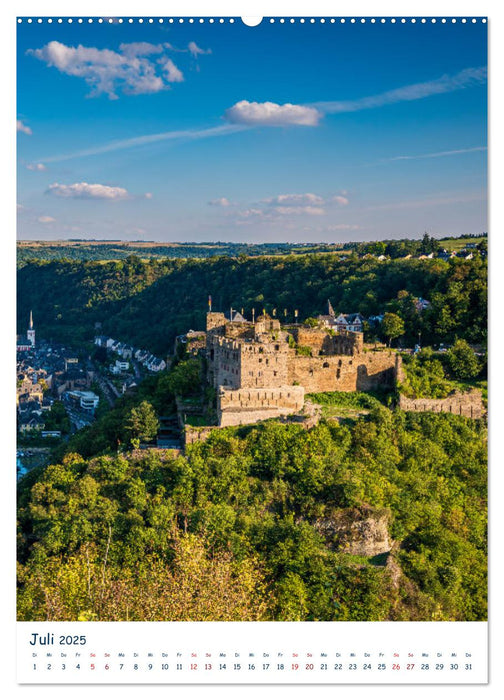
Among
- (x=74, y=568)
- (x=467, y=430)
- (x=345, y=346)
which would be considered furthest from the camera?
(x=345, y=346)

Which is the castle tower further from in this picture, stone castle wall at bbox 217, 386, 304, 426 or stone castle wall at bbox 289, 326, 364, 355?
stone castle wall at bbox 217, 386, 304, 426

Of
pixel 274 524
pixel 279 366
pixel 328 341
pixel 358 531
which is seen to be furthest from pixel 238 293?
pixel 274 524

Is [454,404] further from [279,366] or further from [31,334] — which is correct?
[31,334]

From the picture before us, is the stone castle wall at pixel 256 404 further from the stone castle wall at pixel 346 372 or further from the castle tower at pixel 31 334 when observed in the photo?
the castle tower at pixel 31 334

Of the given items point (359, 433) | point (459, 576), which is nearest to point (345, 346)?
point (359, 433)
